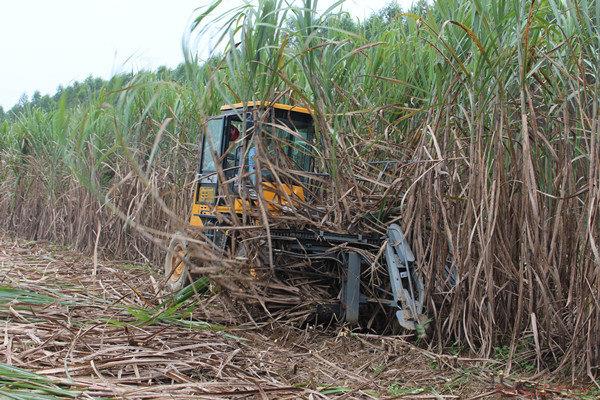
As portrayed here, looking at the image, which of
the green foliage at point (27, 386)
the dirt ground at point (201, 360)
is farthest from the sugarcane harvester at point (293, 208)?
the green foliage at point (27, 386)

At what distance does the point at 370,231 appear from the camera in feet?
14.3

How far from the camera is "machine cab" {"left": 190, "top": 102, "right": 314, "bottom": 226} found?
387 centimetres

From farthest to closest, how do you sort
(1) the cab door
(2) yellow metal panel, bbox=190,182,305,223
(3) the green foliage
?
1. (1) the cab door
2. (2) yellow metal panel, bbox=190,182,305,223
3. (3) the green foliage

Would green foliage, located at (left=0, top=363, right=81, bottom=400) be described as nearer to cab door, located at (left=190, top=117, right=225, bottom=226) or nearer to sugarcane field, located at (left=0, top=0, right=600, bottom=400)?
sugarcane field, located at (left=0, top=0, right=600, bottom=400)

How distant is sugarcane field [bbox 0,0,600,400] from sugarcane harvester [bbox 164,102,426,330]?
0.05ft

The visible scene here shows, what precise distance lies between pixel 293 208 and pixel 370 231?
528 mm

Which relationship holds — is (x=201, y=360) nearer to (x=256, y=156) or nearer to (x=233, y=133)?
(x=256, y=156)

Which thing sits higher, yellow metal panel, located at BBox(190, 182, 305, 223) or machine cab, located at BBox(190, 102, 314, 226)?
machine cab, located at BBox(190, 102, 314, 226)

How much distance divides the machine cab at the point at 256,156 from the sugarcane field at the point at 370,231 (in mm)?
22

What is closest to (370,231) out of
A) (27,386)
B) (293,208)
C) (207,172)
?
(293,208)

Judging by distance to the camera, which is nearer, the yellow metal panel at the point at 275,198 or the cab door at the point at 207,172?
the yellow metal panel at the point at 275,198

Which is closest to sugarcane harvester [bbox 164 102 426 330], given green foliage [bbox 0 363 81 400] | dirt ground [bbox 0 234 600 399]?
dirt ground [bbox 0 234 600 399]

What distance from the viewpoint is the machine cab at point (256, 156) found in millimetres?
3869

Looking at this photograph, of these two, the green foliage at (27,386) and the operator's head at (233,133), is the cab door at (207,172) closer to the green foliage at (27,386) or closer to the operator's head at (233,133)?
the operator's head at (233,133)
